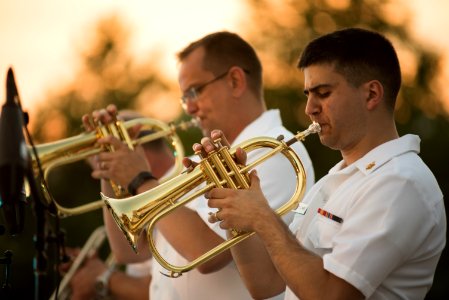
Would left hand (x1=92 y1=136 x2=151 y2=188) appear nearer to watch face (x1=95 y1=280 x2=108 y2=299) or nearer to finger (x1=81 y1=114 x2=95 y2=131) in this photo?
finger (x1=81 y1=114 x2=95 y2=131)

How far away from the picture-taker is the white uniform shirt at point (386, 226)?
139 inches

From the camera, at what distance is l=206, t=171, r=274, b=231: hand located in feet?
12.4

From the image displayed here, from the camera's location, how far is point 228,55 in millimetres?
5461

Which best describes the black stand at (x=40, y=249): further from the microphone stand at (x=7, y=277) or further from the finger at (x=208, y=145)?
the finger at (x=208, y=145)

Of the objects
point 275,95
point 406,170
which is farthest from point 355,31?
point 275,95

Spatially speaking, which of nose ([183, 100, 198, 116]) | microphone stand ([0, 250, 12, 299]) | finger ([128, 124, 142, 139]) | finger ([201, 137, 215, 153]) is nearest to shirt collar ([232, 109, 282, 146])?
nose ([183, 100, 198, 116])

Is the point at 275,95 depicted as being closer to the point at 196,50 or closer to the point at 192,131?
the point at 192,131

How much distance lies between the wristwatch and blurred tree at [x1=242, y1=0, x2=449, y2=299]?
13.2 meters

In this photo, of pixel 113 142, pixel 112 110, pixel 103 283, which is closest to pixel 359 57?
pixel 113 142

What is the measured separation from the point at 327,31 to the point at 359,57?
786 inches

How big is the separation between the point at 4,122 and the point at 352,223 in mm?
1466

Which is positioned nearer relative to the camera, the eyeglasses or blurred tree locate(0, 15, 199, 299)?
the eyeglasses

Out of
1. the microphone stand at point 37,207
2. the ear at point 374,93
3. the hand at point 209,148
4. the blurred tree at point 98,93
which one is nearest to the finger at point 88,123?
the hand at point 209,148

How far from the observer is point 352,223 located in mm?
3627
